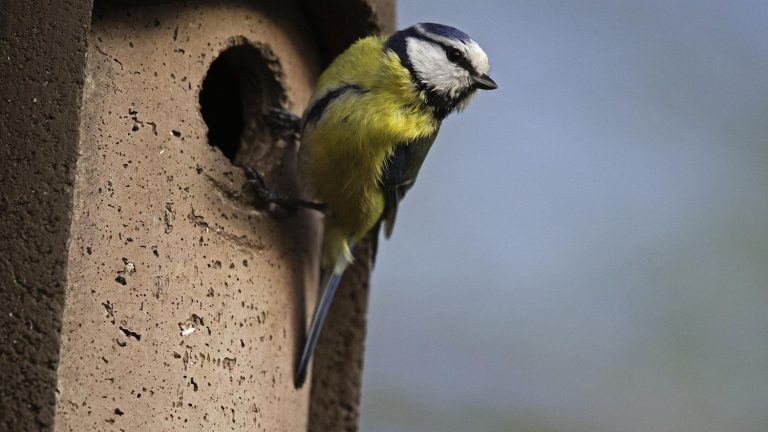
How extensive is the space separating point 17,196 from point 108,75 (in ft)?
0.99

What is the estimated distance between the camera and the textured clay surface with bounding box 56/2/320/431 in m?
1.75

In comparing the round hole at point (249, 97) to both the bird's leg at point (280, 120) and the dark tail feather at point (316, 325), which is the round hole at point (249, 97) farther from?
the dark tail feather at point (316, 325)

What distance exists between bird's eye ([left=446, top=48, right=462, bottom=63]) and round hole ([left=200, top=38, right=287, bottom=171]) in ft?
1.30

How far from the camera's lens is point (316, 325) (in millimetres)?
2316

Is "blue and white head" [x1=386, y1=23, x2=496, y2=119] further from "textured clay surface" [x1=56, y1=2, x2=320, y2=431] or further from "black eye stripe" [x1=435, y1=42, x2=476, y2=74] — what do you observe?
"textured clay surface" [x1=56, y1=2, x2=320, y2=431]

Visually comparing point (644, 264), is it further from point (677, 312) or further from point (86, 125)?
point (86, 125)

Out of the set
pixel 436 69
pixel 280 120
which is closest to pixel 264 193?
pixel 280 120

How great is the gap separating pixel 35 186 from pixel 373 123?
0.83 meters

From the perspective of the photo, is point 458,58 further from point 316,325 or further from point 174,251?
point 174,251

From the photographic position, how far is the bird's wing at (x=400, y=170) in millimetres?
2377

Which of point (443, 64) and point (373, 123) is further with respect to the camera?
point (443, 64)

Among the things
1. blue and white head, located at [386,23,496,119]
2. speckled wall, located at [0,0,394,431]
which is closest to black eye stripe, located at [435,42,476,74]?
blue and white head, located at [386,23,496,119]

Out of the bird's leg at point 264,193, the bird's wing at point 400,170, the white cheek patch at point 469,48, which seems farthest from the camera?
Answer: the white cheek patch at point 469,48

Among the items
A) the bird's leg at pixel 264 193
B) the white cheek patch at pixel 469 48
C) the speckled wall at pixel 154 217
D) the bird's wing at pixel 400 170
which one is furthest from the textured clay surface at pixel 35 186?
the white cheek patch at pixel 469 48
